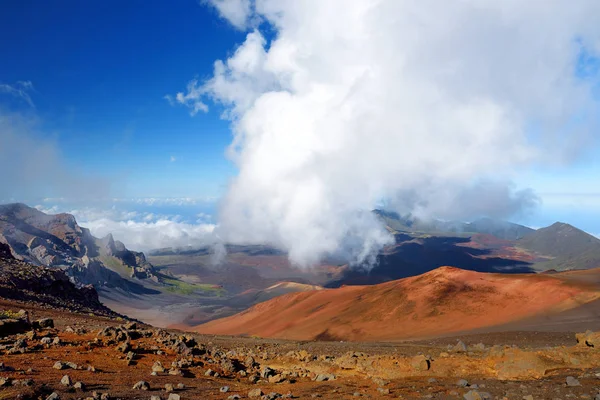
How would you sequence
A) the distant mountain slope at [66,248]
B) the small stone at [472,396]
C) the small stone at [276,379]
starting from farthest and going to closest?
the distant mountain slope at [66,248], the small stone at [276,379], the small stone at [472,396]

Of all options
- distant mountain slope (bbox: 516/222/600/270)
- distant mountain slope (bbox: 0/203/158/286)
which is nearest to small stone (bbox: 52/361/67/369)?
distant mountain slope (bbox: 0/203/158/286)

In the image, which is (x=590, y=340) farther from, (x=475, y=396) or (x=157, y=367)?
(x=157, y=367)

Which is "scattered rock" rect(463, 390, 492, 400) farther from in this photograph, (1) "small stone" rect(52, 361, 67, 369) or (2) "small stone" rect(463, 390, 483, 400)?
(1) "small stone" rect(52, 361, 67, 369)

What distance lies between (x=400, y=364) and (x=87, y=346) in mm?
10696

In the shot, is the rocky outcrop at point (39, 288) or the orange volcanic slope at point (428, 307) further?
the orange volcanic slope at point (428, 307)

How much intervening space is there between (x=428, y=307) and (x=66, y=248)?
120 m

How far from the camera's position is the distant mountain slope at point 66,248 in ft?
351

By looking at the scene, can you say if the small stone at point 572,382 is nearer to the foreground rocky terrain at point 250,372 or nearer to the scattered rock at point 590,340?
the foreground rocky terrain at point 250,372

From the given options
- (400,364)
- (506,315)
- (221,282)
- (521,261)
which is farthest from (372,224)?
(400,364)

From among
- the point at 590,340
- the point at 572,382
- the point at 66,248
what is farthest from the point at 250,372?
the point at 66,248

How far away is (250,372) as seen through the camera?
13.4 metres

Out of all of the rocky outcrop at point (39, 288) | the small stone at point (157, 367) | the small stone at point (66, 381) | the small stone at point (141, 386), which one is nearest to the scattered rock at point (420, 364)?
the small stone at point (157, 367)

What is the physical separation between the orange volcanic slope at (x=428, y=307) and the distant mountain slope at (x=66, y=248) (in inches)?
2845

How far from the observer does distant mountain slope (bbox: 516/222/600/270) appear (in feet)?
487
